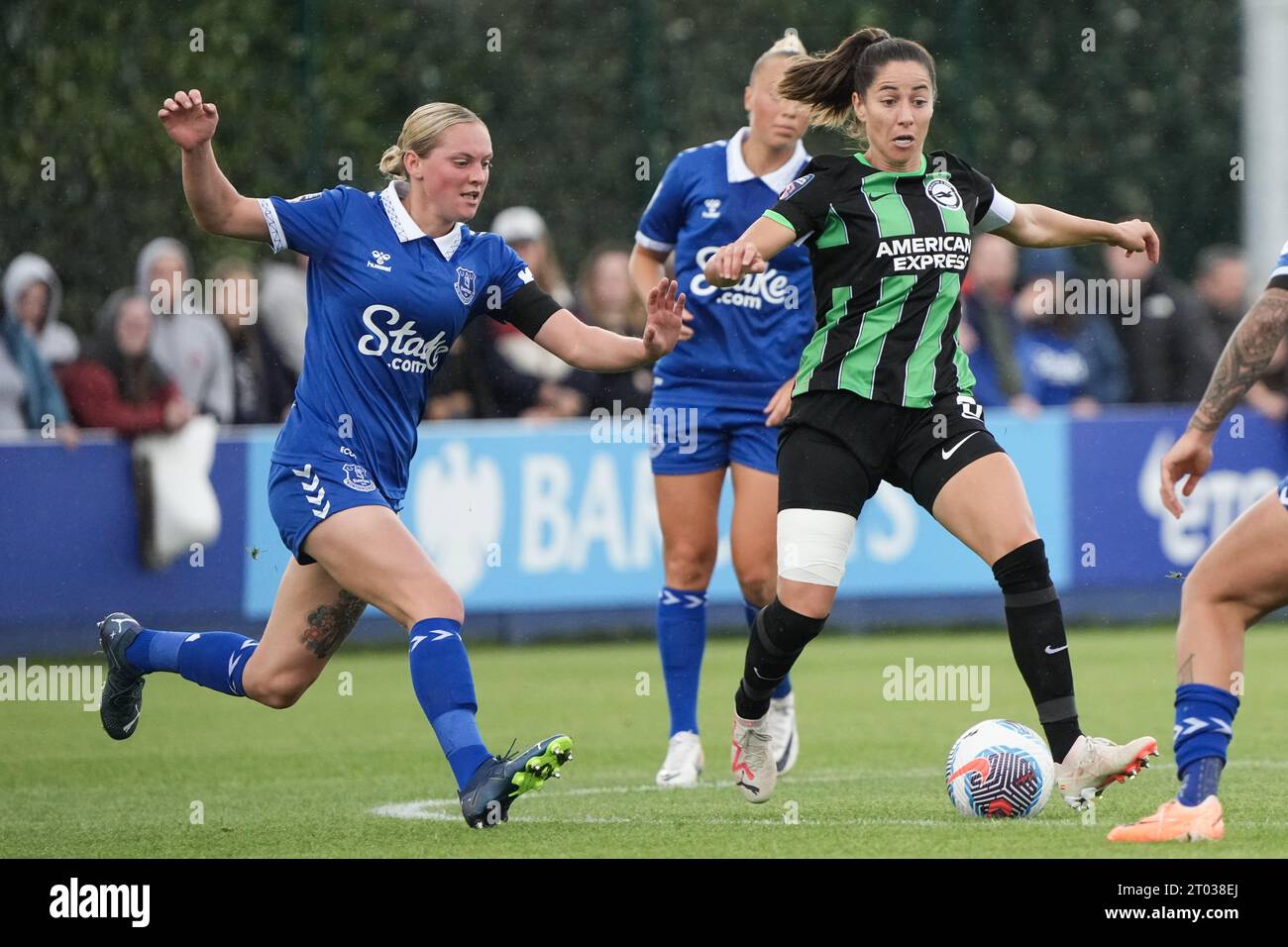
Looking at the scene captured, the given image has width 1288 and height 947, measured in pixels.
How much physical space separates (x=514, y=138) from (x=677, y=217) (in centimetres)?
761

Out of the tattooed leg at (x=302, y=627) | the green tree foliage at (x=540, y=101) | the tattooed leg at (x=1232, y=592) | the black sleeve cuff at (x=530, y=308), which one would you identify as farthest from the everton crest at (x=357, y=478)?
the green tree foliage at (x=540, y=101)

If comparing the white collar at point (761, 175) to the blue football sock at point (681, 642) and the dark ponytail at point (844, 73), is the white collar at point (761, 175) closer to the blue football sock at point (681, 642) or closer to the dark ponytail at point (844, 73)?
the dark ponytail at point (844, 73)

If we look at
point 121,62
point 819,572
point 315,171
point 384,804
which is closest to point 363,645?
point 315,171

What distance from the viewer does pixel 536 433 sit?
513 inches

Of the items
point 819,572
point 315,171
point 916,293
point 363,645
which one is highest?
point 315,171

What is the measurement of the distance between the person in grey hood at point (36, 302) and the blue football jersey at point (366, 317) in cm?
648

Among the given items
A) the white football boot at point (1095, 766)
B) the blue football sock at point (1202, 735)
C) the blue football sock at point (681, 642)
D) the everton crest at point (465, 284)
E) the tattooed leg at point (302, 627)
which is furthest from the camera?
the blue football sock at point (681, 642)

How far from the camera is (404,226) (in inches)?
268

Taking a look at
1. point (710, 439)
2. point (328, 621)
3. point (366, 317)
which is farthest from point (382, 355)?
point (710, 439)

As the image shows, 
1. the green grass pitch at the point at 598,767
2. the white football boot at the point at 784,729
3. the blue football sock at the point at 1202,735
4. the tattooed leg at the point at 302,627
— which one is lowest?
the green grass pitch at the point at 598,767

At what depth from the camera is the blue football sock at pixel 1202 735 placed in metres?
5.73

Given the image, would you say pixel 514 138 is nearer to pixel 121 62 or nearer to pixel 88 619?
pixel 121 62
